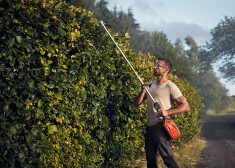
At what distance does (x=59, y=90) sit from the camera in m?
4.25

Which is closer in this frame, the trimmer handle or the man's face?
the trimmer handle

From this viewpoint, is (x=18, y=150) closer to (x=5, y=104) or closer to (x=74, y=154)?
(x=5, y=104)

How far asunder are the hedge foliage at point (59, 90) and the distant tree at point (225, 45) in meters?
53.6

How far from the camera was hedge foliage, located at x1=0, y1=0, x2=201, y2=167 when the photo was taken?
3.64 meters

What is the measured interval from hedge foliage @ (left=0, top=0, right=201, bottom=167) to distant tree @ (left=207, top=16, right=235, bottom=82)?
176 ft

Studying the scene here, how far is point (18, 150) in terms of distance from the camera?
12.2 feet

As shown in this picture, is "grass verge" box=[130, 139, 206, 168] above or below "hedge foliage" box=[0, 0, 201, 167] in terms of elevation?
below

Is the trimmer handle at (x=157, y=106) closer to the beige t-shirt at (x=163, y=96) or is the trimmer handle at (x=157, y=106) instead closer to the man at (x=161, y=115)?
the man at (x=161, y=115)

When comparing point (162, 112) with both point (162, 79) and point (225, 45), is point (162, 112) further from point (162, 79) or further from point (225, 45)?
point (225, 45)

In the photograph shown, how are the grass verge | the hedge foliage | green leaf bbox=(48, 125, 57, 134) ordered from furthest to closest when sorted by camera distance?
the grass verge, green leaf bbox=(48, 125, 57, 134), the hedge foliage

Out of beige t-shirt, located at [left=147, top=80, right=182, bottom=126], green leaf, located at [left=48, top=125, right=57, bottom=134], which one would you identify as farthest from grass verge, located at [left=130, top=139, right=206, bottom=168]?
green leaf, located at [left=48, top=125, right=57, bottom=134]

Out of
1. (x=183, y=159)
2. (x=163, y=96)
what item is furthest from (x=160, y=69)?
(x=183, y=159)

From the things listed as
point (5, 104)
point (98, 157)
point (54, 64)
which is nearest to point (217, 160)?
point (98, 157)

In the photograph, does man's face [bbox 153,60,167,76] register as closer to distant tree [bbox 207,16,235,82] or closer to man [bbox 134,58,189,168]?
man [bbox 134,58,189,168]
